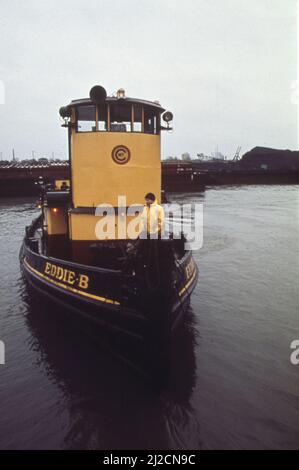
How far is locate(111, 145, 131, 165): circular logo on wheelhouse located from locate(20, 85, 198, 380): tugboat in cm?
3

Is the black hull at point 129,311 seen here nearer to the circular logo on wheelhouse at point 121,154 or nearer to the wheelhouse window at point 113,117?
the circular logo on wheelhouse at point 121,154

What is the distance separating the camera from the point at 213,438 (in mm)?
6227

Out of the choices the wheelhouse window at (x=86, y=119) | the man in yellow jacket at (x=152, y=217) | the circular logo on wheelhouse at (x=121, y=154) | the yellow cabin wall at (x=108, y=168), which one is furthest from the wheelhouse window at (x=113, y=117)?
the man in yellow jacket at (x=152, y=217)

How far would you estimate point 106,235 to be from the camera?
36.8 feet

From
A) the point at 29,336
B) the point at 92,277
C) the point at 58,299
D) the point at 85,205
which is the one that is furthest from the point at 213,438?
the point at 85,205

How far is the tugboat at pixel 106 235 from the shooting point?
7.33 metres

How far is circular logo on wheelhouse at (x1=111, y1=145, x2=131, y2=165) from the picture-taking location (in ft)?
35.0

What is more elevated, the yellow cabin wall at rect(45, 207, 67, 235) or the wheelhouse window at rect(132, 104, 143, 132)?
the wheelhouse window at rect(132, 104, 143, 132)

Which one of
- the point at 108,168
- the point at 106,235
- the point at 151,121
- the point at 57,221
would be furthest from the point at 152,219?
the point at 57,221

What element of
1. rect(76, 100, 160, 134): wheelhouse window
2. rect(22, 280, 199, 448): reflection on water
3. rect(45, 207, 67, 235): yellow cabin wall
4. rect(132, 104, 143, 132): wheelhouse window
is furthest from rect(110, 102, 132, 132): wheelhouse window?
rect(22, 280, 199, 448): reflection on water

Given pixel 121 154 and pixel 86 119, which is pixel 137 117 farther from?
pixel 86 119

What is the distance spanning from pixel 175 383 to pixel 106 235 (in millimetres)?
5167

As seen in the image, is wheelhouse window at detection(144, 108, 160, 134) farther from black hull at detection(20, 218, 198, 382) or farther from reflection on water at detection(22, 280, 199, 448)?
reflection on water at detection(22, 280, 199, 448)
